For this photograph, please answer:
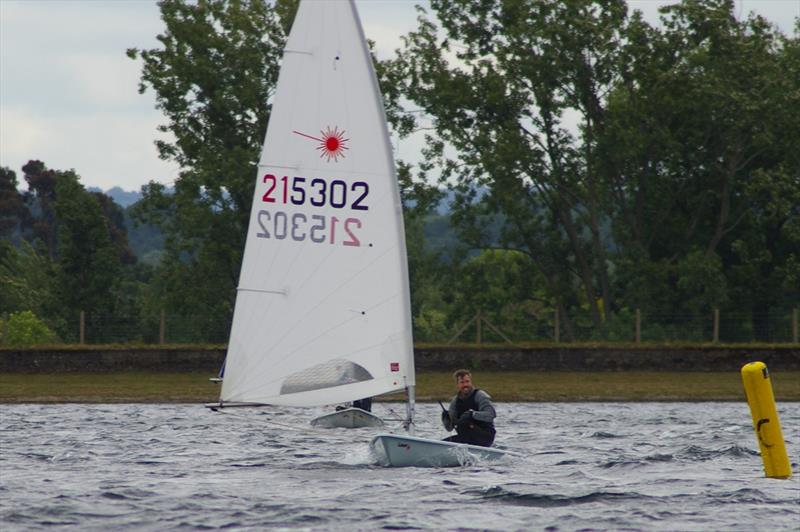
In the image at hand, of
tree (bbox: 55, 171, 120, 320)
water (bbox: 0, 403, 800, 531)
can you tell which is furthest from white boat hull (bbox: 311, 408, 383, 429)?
tree (bbox: 55, 171, 120, 320)

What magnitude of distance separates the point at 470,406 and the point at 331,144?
→ 4.47 m

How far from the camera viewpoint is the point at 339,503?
718 inches

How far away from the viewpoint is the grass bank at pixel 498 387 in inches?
1540

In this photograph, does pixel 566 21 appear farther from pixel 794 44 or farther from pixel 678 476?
pixel 678 476

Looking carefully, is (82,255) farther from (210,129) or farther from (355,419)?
(355,419)

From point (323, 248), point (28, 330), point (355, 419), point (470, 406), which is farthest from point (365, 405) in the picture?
point (28, 330)

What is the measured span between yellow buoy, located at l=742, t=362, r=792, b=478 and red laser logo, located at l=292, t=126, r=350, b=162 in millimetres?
6984

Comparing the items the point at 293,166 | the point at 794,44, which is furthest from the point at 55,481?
the point at 794,44

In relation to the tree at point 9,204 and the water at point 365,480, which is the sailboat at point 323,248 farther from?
the tree at point 9,204

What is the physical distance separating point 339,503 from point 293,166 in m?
6.42

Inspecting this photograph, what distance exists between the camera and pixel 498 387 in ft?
137

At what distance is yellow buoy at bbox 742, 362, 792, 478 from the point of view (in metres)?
19.1

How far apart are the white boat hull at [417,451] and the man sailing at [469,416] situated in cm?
65

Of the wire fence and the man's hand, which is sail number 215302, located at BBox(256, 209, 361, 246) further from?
the wire fence
